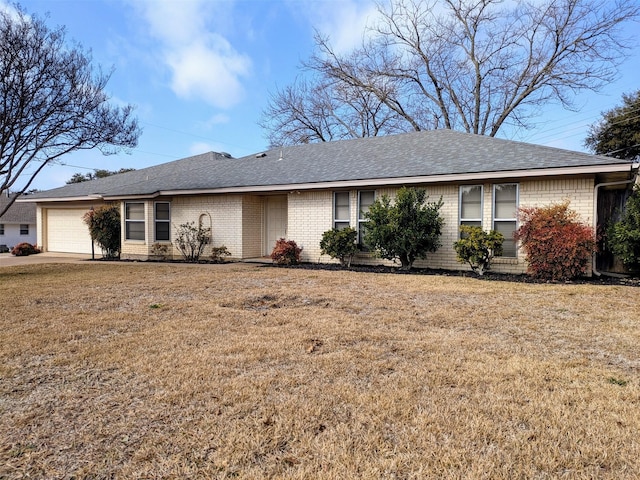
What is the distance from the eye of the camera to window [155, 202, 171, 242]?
15312 mm

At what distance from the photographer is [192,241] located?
1447 centimetres

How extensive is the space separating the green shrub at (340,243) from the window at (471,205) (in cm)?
309

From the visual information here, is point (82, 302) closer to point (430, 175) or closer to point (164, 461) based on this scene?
point (164, 461)

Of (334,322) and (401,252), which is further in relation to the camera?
(401,252)

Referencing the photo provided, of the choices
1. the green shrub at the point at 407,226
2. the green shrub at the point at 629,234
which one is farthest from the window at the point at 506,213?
the green shrub at the point at 629,234

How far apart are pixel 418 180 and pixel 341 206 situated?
2.69m

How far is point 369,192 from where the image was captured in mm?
12094

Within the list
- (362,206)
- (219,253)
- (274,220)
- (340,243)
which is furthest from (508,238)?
(219,253)

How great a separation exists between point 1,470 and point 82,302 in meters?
5.01

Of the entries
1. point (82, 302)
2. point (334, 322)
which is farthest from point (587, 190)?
point (82, 302)

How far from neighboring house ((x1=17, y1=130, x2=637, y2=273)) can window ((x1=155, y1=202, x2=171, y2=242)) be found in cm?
4

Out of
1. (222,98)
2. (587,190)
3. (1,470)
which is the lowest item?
(1,470)

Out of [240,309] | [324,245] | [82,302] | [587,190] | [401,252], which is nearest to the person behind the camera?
[240,309]

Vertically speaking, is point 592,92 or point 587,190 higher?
point 592,92
